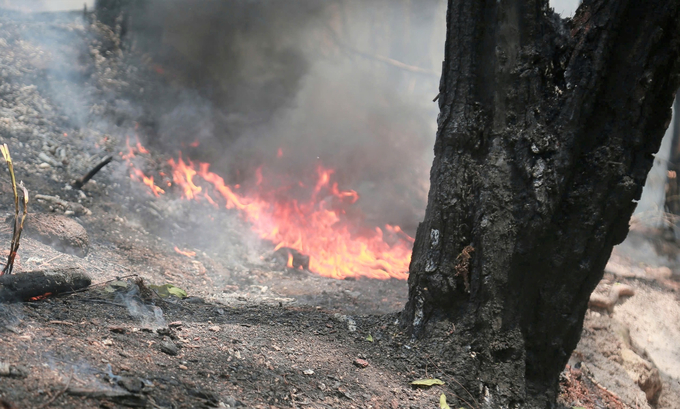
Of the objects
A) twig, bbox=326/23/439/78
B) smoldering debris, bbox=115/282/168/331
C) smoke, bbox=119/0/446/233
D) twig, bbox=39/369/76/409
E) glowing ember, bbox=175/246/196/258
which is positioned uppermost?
twig, bbox=326/23/439/78

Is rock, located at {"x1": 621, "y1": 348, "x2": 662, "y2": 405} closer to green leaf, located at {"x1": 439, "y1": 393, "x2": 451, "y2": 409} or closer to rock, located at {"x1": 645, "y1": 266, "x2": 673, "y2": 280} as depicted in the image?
rock, located at {"x1": 645, "y1": 266, "x2": 673, "y2": 280}

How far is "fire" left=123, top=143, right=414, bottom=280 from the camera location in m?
6.80

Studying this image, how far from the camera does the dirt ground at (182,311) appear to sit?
1.99 m

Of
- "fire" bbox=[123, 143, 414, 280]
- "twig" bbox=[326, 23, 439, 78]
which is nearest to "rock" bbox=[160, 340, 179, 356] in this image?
"fire" bbox=[123, 143, 414, 280]

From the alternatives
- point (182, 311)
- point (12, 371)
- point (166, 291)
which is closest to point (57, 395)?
point (12, 371)

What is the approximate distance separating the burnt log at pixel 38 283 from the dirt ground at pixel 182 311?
0.26 ft

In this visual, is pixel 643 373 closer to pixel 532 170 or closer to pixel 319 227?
pixel 532 170

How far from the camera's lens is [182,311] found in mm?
2973

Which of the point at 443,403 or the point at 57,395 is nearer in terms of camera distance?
the point at 57,395

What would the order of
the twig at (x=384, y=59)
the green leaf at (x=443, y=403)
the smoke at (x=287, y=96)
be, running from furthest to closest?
the twig at (x=384, y=59)
the smoke at (x=287, y=96)
the green leaf at (x=443, y=403)

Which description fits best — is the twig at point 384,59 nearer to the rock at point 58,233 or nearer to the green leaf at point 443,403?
the rock at point 58,233

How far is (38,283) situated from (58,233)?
226cm

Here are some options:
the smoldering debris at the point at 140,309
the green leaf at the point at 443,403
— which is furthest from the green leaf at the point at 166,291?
the green leaf at the point at 443,403

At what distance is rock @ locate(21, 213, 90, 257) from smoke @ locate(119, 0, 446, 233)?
11.6 ft
